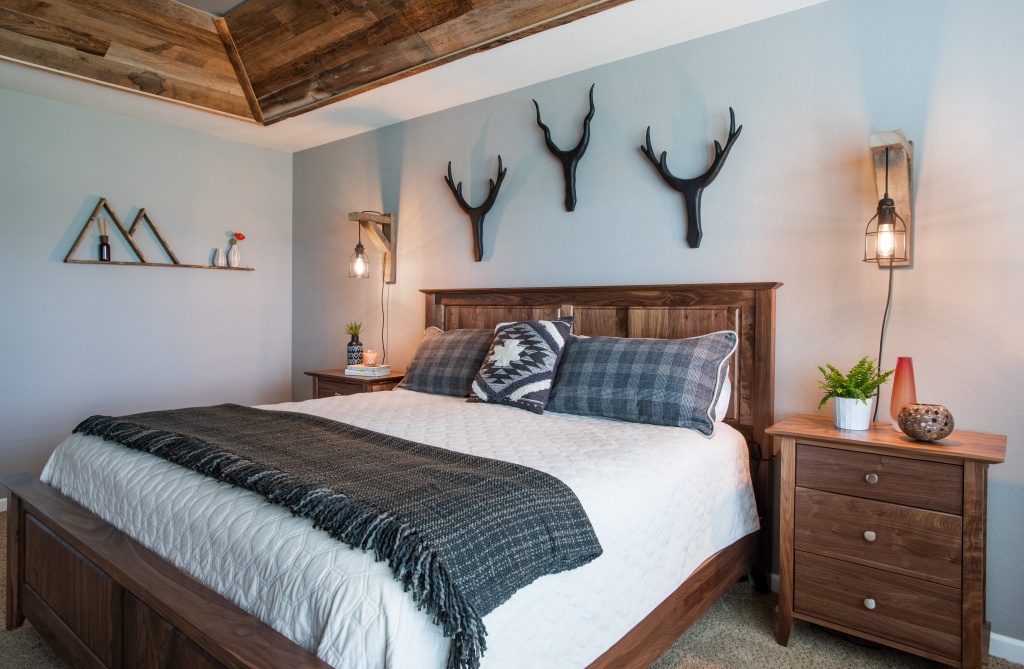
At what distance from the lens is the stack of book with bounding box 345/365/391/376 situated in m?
3.59

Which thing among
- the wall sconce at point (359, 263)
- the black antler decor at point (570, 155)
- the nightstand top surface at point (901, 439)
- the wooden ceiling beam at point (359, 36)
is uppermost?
the wooden ceiling beam at point (359, 36)

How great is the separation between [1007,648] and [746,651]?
0.85 meters

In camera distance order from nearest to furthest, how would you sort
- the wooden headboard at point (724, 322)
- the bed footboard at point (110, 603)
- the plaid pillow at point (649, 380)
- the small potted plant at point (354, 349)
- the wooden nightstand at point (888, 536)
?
the bed footboard at point (110, 603) < the wooden nightstand at point (888, 536) < the plaid pillow at point (649, 380) < the wooden headboard at point (724, 322) < the small potted plant at point (354, 349)

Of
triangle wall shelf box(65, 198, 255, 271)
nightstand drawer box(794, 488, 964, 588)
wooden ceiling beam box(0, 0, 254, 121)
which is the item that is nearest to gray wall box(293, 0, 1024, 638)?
nightstand drawer box(794, 488, 964, 588)

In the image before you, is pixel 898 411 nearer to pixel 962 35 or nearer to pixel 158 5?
pixel 962 35

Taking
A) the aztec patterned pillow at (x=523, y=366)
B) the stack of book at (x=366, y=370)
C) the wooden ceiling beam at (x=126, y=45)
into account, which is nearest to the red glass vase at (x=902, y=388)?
the aztec patterned pillow at (x=523, y=366)

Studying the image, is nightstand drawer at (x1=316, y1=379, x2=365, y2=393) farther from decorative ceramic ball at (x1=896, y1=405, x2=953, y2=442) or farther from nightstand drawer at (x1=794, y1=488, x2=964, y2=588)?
decorative ceramic ball at (x1=896, y1=405, x2=953, y2=442)

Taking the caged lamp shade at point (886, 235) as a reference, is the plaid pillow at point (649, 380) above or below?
below

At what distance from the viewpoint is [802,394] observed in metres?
2.48

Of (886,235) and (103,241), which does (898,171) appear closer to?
(886,235)

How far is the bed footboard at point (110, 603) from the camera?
1220 millimetres

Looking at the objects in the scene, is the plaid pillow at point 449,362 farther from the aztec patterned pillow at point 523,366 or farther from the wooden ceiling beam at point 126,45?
the wooden ceiling beam at point 126,45

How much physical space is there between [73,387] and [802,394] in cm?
384

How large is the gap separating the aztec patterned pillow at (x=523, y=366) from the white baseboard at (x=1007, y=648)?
1680mm
